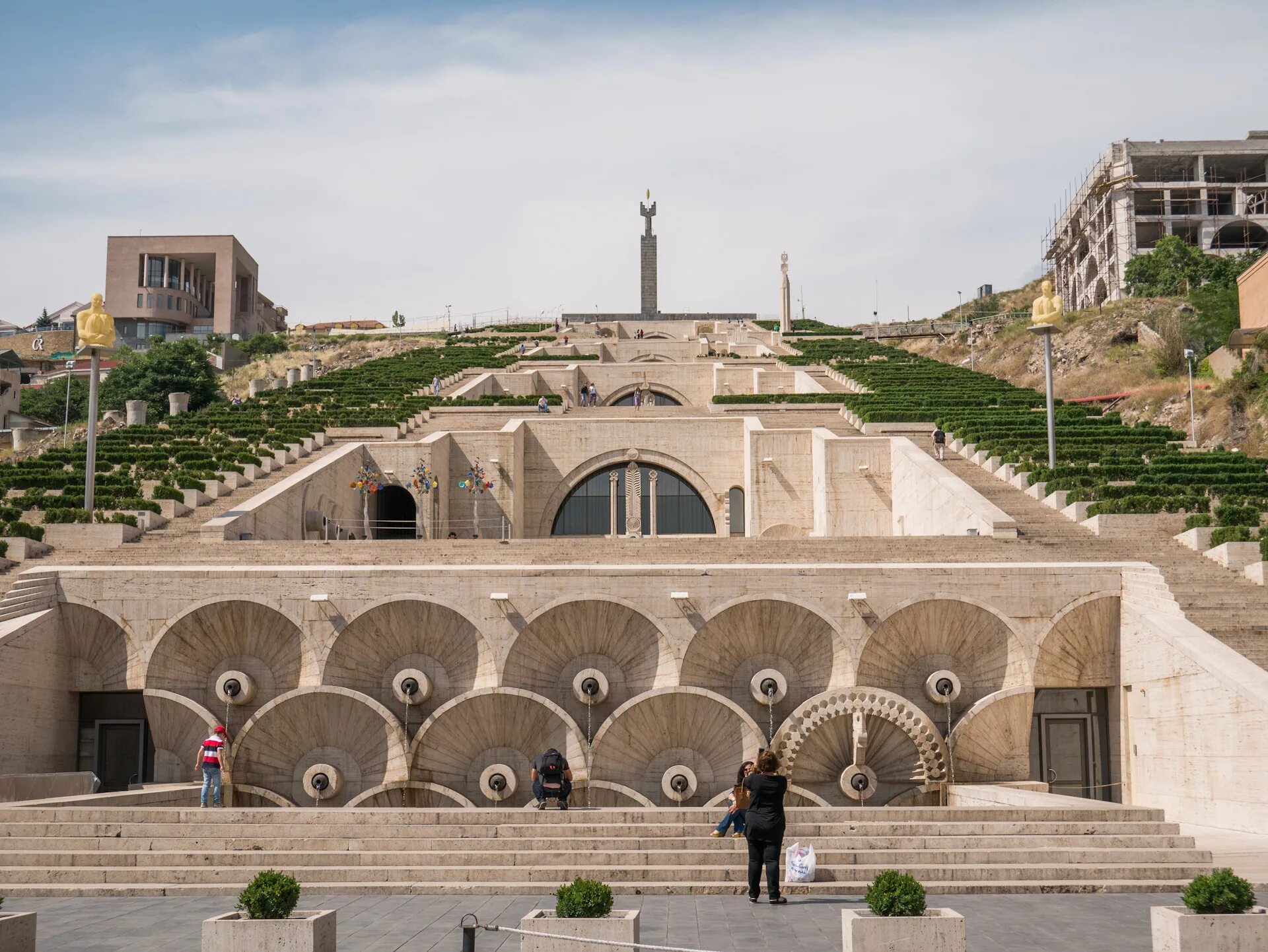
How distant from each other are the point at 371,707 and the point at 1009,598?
31.2 ft

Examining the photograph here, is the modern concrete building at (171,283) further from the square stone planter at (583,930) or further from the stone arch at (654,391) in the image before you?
the square stone planter at (583,930)

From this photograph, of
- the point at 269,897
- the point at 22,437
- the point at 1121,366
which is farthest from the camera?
the point at 1121,366

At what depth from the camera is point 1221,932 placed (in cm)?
732

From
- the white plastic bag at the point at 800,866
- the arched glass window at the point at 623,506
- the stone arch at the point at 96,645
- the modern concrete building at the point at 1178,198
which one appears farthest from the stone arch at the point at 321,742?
the modern concrete building at the point at 1178,198

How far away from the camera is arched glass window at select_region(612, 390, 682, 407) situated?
2016 inches

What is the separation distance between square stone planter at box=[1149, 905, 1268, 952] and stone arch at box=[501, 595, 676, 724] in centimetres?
1105

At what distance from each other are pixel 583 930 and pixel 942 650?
12.1 m

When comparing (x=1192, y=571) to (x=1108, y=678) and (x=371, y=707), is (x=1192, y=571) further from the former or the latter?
(x=371, y=707)

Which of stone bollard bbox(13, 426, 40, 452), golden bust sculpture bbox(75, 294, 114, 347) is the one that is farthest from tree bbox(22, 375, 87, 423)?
golden bust sculpture bbox(75, 294, 114, 347)

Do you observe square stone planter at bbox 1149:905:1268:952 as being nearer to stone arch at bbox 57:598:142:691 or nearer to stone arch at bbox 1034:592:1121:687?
stone arch at bbox 1034:592:1121:687

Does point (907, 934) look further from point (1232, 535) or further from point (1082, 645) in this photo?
point (1232, 535)

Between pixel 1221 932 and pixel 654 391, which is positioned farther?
pixel 654 391

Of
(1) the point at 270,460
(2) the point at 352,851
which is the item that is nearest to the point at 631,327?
(1) the point at 270,460

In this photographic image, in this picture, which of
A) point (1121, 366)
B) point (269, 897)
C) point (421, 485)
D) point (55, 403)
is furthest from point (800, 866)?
point (55, 403)
